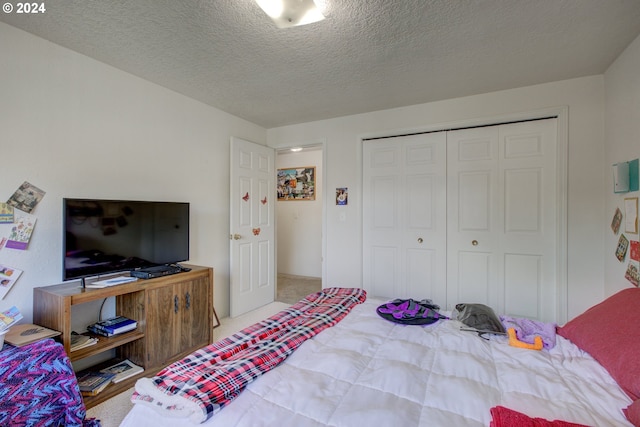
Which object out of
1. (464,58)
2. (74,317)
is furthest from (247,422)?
(464,58)

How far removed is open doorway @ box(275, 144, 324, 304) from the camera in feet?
16.9

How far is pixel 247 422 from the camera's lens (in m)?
0.92

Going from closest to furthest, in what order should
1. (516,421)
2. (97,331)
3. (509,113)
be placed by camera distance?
(516,421)
(97,331)
(509,113)

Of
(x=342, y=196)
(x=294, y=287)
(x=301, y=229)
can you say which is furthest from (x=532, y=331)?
(x=301, y=229)

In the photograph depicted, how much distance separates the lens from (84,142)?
2158 mm

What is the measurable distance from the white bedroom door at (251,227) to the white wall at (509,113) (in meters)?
0.76

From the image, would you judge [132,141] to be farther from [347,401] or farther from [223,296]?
[347,401]

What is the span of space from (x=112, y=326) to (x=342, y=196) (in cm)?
247

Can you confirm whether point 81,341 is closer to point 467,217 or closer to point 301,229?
point 467,217

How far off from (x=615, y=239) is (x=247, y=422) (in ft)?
9.28

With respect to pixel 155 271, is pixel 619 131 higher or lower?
higher

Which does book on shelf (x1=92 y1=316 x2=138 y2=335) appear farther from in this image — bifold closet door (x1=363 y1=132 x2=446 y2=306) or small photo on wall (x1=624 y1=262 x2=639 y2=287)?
small photo on wall (x1=624 y1=262 x2=639 y2=287)

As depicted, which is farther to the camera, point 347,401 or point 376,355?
point 376,355

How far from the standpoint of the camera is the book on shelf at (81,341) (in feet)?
5.88
